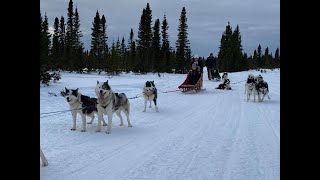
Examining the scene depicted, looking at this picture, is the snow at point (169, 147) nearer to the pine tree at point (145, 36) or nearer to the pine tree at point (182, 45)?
the pine tree at point (145, 36)

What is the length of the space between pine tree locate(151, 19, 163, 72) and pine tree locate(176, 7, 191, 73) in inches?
119

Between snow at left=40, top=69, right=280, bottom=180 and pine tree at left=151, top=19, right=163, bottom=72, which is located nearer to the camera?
snow at left=40, top=69, right=280, bottom=180

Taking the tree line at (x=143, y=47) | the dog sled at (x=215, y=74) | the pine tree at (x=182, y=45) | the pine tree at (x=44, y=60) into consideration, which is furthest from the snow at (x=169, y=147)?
the pine tree at (x=182, y=45)

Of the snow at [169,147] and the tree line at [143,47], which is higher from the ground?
the tree line at [143,47]

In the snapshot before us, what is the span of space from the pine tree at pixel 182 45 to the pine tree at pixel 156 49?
3.01m

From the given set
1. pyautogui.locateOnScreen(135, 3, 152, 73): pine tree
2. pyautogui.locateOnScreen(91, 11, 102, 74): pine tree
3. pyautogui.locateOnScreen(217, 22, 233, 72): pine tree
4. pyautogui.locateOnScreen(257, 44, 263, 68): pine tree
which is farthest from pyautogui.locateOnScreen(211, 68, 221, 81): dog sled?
pyautogui.locateOnScreen(257, 44, 263, 68): pine tree

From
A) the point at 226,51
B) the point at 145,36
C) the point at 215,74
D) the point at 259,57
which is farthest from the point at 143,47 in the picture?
the point at 259,57

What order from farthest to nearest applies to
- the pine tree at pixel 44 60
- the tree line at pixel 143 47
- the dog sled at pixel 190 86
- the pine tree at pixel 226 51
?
the pine tree at pixel 226 51, the tree line at pixel 143 47, the dog sled at pixel 190 86, the pine tree at pixel 44 60

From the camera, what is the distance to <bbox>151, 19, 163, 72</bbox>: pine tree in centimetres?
4807

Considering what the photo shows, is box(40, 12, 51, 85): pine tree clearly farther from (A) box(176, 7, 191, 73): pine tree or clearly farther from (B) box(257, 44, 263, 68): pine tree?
(B) box(257, 44, 263, 68): pine tree

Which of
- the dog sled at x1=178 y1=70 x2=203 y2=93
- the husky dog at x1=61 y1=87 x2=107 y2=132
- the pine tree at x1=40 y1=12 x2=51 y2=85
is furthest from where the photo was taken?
the dog sled at x1=178 y1=70 x2=203 y2=93

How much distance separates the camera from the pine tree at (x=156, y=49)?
4807 cm
